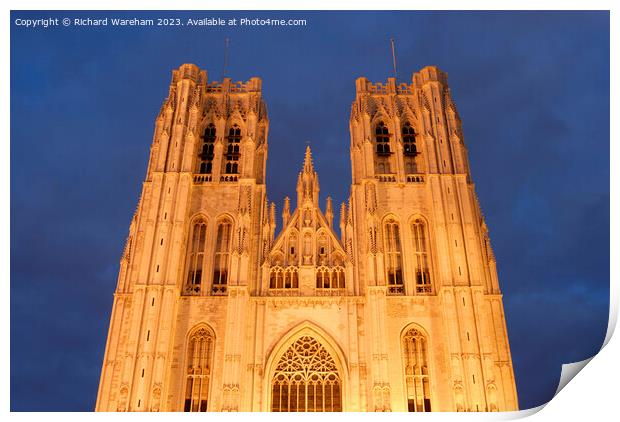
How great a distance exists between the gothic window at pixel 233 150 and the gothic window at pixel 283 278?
6.98 m

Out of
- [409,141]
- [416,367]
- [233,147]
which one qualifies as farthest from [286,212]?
[416,367]

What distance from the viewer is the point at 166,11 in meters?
16.3

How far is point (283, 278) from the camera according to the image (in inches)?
1224

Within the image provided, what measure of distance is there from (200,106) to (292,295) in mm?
13159

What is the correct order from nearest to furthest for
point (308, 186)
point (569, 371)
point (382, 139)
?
point (569, 371) → point (308, 186) → point (382, 139)

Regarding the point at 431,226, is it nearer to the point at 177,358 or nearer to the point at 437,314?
the point at 437,314

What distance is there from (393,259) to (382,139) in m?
8.04

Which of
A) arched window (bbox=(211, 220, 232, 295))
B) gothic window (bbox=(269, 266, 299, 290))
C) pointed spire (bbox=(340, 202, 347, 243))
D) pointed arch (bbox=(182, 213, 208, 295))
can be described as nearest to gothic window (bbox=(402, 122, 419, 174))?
pointed spire (bbox=(340, 202, 347, 243))

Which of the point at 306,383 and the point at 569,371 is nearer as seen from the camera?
the point at 569,371

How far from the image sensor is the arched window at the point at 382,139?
1415 inches

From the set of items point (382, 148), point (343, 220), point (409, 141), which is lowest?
point (343, 220)

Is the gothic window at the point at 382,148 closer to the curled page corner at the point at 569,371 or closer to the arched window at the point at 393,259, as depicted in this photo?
the arched window at the point at 393,259

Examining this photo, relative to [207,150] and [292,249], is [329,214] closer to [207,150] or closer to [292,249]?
[292,249]
